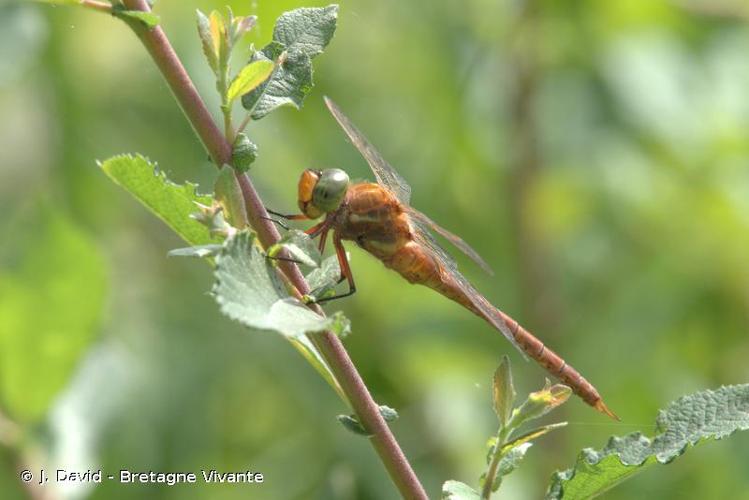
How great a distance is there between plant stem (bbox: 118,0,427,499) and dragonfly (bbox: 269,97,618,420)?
55 centimetres

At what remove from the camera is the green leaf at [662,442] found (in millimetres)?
1360

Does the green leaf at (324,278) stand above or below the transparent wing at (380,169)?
above

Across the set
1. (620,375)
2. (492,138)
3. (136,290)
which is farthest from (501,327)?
(136,290)

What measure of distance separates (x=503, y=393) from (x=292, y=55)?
1.75 feet

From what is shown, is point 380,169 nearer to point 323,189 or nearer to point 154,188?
point 323,189

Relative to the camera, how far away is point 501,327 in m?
1.93

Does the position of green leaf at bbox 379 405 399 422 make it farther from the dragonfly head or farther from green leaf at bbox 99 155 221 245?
the dragonfly head

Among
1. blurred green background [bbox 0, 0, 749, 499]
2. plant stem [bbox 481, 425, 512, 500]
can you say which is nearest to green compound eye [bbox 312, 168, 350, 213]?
plant stem [bbox 481, 425, 512, 500]

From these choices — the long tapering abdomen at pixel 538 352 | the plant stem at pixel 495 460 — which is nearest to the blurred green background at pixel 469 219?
the long tapering abdomen at pixel 538 352

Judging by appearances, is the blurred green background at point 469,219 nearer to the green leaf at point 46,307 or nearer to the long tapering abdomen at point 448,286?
the green leaf at point 46,307

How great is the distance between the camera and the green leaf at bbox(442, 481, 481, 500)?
4.36 feet

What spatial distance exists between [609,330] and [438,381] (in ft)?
1.96

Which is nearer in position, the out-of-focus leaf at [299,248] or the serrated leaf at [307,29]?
the out-of-focus leaf at [299,248]

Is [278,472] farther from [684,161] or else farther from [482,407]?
[684,161]
